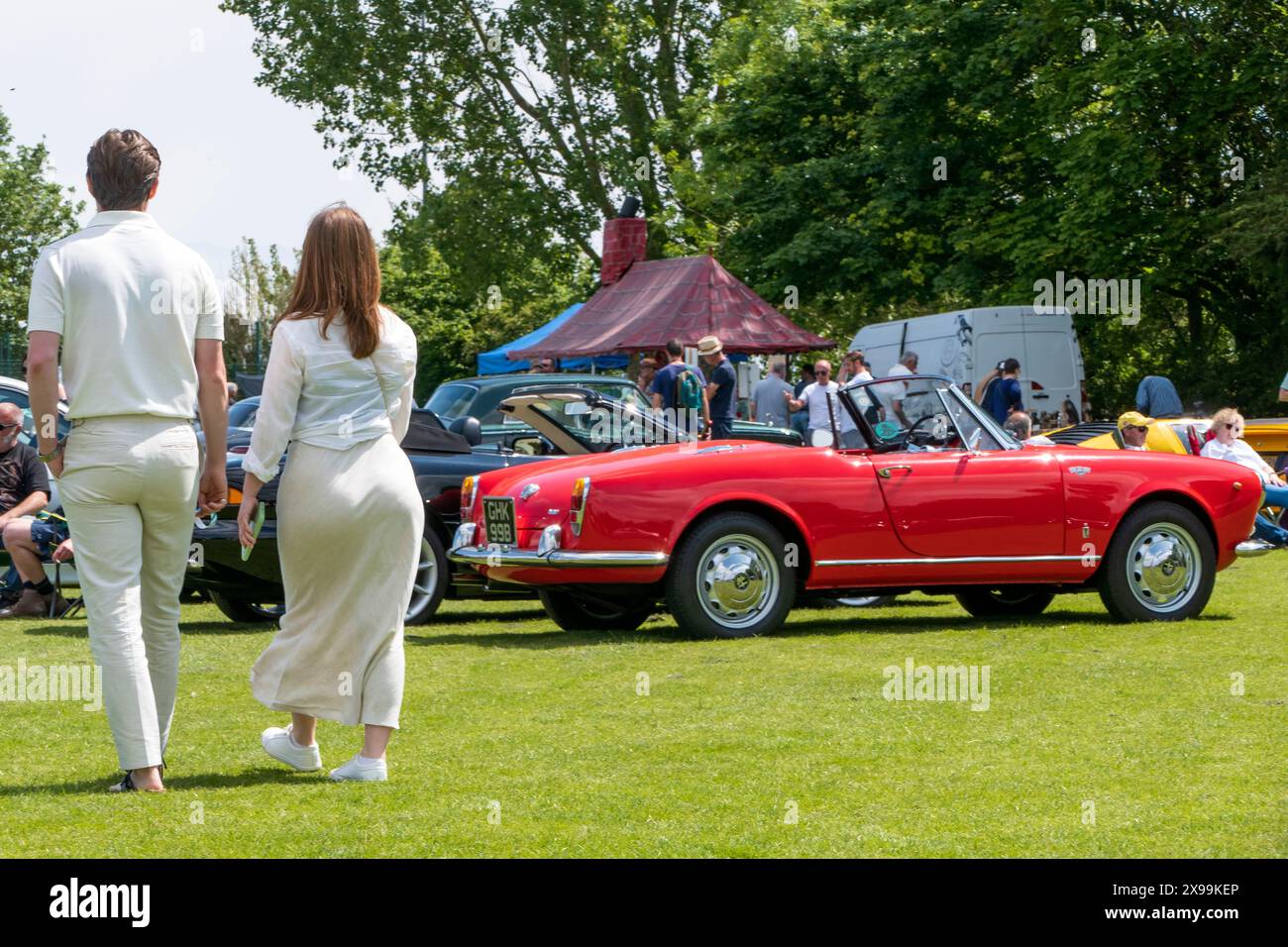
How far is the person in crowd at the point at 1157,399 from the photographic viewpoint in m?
21.0

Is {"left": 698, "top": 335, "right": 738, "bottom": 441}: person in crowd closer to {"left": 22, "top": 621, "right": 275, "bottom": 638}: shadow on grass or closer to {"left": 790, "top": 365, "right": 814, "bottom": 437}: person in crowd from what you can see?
{"left": 790, "top": 365, "right": 814, "bottom": 437}: person in crowd

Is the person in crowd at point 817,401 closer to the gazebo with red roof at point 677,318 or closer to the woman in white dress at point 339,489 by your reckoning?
the gazebo with red roof at point 677,318

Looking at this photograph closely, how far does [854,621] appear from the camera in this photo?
12062 mm

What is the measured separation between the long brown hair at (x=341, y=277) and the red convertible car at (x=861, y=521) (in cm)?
441

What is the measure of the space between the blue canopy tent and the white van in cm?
773

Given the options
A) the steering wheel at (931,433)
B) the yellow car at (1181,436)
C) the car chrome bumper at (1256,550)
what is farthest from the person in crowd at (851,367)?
the steering wheel at (931,433)

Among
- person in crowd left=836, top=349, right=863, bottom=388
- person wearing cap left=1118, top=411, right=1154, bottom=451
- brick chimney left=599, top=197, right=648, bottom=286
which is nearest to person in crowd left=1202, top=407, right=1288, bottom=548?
person wearing cap left=1118, top=411, right=1154, bottom=451

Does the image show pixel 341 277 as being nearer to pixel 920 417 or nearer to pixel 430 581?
pixel 920 417

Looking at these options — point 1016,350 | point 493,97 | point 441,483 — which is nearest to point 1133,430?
point 441,483

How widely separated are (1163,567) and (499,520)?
13.8ft

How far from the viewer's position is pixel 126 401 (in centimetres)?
579
